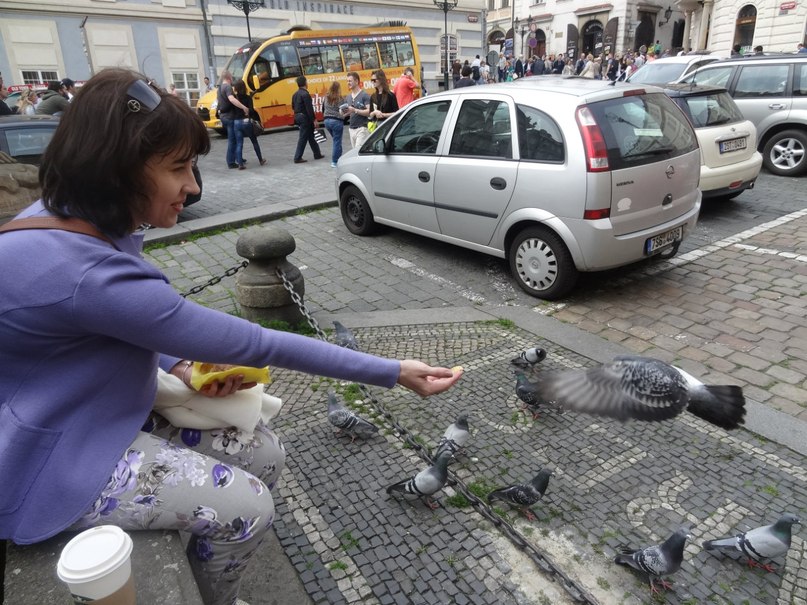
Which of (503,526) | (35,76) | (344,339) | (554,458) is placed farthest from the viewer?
(35,76)

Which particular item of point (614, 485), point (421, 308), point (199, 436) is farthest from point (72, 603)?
point (421, 308)

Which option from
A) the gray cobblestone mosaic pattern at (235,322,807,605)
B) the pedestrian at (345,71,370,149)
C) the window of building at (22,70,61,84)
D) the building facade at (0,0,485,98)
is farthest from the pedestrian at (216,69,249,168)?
the window of building at (22,70,61,84)

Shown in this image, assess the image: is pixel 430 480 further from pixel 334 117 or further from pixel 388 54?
pixel 388 54

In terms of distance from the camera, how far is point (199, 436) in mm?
1994

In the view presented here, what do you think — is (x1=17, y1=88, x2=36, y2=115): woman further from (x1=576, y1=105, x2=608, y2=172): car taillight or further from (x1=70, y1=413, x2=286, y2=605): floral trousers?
(x1=70, y1=413, x2=286, y2=605): floral trousers

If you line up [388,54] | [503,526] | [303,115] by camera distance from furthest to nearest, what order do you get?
[388,54] < [303,115] < [503,526]

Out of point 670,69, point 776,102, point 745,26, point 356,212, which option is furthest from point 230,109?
point 745,26

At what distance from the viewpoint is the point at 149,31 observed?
91.9 ft

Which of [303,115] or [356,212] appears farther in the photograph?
[303,115]

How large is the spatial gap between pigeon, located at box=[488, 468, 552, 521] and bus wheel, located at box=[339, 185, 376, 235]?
5.07 m

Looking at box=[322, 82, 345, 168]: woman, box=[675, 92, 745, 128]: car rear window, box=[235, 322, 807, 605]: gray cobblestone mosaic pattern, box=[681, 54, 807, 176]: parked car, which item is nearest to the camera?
box=[235, 322, 807, 605]: gray cobblestone mosaic pattern

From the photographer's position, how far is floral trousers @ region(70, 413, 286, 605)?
165 centimetres

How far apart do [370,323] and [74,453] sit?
3.58 m

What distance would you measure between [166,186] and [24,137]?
8.48m
